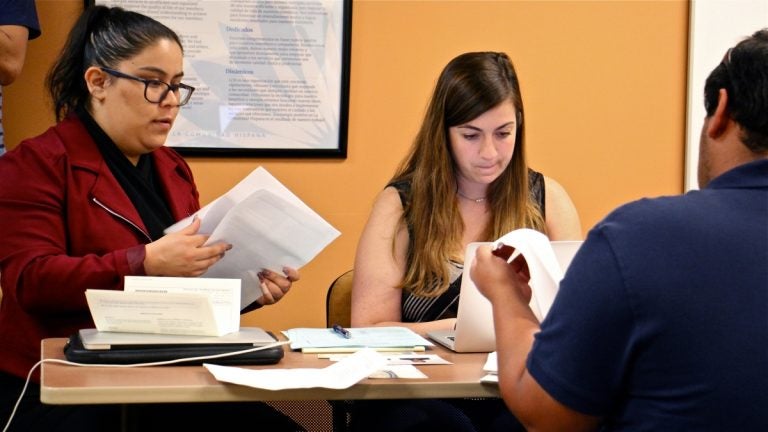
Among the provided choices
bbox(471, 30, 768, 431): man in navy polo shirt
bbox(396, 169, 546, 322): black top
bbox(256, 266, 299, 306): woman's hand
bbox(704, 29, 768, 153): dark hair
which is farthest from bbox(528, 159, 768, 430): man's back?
bbox(396, 169, 546, 322): black top

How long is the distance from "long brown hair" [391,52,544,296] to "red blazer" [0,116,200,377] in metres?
0.80

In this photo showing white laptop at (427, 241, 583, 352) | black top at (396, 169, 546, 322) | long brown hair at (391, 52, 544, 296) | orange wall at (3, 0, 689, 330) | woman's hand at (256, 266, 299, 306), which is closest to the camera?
white laptop at (427, 241, 583, 352)

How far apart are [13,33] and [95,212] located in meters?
0.85

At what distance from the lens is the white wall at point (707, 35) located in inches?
148

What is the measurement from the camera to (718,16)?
3.76 m

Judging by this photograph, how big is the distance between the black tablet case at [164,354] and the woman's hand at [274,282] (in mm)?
485

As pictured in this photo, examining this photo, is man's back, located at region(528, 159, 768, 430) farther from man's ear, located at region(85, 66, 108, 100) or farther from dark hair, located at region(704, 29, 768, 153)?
man's ear, located at region(85, 66, 108, 100)

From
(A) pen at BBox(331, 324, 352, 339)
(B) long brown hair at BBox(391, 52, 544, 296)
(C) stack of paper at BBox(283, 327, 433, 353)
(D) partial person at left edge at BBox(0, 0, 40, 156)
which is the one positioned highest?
(D) partial person at left edge at BBox(0, 0, 40, 156)

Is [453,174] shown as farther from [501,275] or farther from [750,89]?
[750,89]

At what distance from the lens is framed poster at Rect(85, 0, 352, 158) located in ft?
11.0

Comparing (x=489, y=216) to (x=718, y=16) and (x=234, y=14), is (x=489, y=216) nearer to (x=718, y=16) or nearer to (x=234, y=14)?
(x=234, y=14)

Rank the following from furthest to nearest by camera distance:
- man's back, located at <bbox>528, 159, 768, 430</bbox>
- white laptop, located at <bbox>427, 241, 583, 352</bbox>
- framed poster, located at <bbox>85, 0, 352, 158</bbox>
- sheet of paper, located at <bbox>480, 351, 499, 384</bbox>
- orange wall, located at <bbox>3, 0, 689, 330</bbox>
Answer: orange wall, located at <bbox>3, 0, 689, 330</bbox>, framed poster, located at <bbox>85, 0, 352, 158</bbox>, white laptop, located at <bbox>427, 241, 583, 352</bbox>, sheet of paper, located at <bbox>480, 351, 499, 384</bbox>, man's back, located at <bbox>528, 159, 768, 430</bbox>

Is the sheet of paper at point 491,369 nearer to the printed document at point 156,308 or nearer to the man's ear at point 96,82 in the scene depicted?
the printed document at point 156,308

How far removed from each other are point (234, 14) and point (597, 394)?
2358 millimetres
